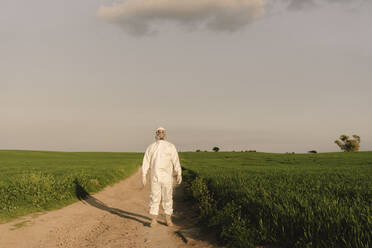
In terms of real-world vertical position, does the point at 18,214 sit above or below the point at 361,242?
below

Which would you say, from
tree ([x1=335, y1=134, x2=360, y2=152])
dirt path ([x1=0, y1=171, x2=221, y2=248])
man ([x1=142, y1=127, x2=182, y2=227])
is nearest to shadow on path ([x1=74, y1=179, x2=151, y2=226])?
dirt path ([x1=0, y1=171, x2=221, y2=248])

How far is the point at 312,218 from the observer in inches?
227

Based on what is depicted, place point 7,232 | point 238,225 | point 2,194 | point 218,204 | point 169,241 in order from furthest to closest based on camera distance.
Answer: point 2,194
point 218,204
point 7,232
point 169,241
point 238,225

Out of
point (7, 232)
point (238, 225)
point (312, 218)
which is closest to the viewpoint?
point (312, 218)

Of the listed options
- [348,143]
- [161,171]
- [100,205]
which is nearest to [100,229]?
[161,171]

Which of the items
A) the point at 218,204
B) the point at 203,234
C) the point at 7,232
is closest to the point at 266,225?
the point at 203,234

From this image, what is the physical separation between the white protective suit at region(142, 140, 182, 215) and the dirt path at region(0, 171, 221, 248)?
29.1 inches

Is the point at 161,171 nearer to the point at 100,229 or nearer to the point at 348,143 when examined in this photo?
the point at 100,229

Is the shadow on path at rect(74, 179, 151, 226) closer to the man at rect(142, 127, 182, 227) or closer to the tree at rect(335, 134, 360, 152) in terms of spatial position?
the man at rect(142, 127, 182, 227)

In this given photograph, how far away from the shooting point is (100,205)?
13.6 m

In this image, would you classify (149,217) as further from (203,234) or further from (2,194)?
(2,194)

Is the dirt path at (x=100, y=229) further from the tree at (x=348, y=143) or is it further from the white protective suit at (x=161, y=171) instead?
the tree at (x=348, y=143)

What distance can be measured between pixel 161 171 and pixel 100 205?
5859 millimetres

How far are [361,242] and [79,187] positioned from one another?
14290mm
